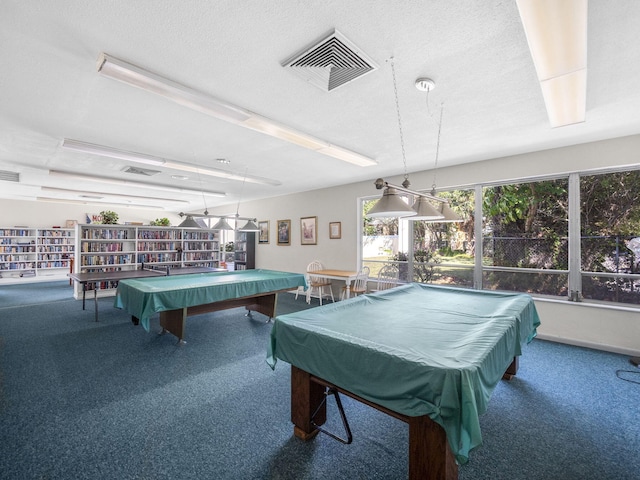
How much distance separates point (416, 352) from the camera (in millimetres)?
1497

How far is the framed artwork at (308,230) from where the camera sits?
701 centimetres

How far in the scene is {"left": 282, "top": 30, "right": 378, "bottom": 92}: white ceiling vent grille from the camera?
73.1 inches

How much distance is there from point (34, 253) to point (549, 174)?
12924mm

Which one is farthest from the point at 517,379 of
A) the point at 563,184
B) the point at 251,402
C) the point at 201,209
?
the point at 201,209

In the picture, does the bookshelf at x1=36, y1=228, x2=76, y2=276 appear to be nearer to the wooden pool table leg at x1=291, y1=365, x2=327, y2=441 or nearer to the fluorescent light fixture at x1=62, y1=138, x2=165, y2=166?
the fluorescent light fixture at x1=62, y1=138, x2=165, y2=166

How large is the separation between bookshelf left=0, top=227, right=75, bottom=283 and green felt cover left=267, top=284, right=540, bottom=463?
1071 cm

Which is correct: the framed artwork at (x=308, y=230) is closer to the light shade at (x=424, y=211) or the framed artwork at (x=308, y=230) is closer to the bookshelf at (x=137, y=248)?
the bookshelf at (x=137, y=248)

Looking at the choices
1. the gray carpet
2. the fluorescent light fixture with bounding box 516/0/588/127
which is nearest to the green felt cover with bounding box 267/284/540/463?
Answer: the gray carpet

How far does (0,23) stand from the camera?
171 centimetres

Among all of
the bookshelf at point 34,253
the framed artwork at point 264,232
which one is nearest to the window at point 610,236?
the framed artwork at point 264,232

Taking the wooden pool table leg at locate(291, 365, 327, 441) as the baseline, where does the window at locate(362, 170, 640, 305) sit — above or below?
above

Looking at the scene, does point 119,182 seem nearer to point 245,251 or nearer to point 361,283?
point 245,251

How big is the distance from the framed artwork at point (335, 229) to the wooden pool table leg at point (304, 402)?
15.2 ft

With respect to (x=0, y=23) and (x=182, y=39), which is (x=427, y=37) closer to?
(x=182, y=39)
